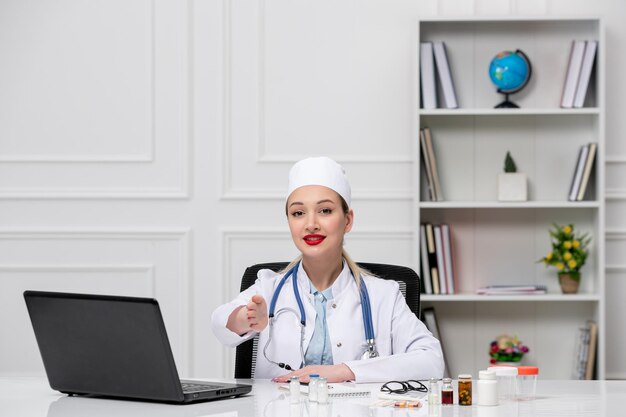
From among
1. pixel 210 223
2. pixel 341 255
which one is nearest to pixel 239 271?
pixel 210 223

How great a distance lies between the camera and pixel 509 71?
3807 millimetres

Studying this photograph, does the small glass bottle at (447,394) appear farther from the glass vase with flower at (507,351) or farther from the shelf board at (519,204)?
the glass vase with flower at (507,351)

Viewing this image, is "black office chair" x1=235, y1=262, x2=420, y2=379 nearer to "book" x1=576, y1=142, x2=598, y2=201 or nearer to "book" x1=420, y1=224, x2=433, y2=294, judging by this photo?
"book" x1=420, y1=224, x2=433, y2=294

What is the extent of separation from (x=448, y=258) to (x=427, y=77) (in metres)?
0.78

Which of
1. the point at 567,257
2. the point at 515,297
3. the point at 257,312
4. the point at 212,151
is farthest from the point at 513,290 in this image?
the point at 257,312

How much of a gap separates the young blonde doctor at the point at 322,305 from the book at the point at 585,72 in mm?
1876

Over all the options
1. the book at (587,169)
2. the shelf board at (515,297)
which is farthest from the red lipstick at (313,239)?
the book at (587,169)

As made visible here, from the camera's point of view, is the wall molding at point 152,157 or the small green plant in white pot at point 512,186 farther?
the wall molding at point 152,157

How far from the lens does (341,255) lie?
7.64 feet

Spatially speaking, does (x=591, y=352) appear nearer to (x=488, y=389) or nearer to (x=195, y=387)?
(x=488, y=389)

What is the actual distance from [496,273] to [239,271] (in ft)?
3.76

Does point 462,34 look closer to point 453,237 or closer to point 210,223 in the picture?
point 453,237

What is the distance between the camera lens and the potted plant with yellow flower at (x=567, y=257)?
3793mm

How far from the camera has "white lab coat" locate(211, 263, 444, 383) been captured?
2127 mm
